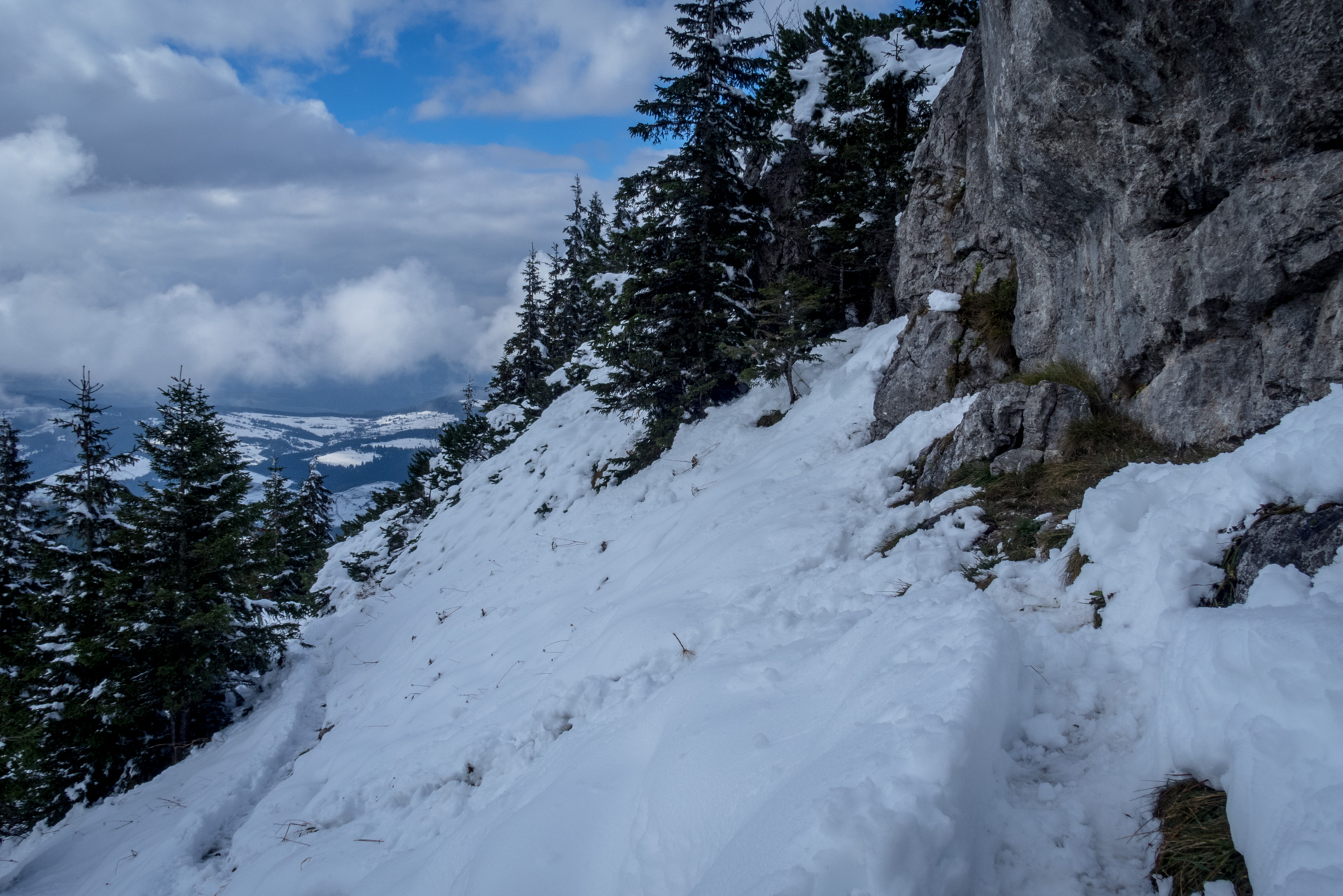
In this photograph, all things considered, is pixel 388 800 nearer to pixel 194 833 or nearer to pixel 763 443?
pixel 194 833

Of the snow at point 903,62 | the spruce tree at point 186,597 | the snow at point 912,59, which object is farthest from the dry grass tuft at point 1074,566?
the snow at point 912,59

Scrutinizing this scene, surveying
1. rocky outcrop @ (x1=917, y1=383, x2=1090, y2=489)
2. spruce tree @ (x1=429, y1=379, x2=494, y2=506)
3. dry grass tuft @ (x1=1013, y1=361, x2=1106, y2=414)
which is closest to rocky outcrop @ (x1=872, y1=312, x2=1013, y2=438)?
dry grass tuft @ (x1=1013, y1=361, x2=1106, y2=414)

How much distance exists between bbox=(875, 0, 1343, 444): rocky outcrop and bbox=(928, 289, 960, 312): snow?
1.34 meters

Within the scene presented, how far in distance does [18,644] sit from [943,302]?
71.7 feet

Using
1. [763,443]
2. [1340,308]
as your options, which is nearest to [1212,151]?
[1340,308]

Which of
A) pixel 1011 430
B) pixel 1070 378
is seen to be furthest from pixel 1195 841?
pixel 1070 378

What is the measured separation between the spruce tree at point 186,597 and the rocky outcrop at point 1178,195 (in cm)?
1702

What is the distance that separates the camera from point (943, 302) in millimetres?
10156

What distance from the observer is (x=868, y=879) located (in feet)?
8.16

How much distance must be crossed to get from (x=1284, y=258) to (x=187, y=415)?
20.4m

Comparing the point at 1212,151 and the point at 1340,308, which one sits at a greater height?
the point at 1212,151

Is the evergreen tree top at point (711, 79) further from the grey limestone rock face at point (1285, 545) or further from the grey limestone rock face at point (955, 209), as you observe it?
the grey limestone rock face at point (1285, 545)

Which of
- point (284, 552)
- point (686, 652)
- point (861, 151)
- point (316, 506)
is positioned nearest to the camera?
point (686, 652)

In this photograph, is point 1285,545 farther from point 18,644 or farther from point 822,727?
point 18,644
